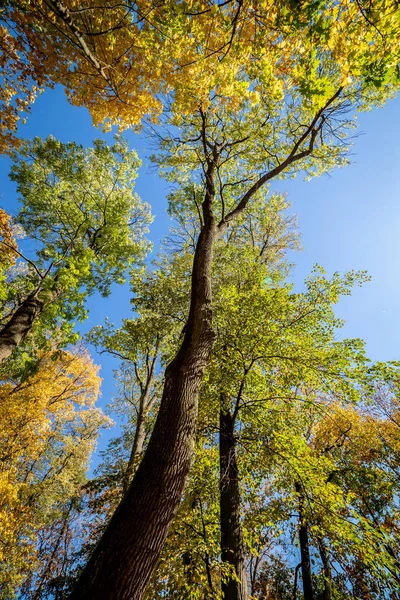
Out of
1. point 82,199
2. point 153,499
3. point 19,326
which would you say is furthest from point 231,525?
point 82,199

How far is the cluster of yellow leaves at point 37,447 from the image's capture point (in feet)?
32.0

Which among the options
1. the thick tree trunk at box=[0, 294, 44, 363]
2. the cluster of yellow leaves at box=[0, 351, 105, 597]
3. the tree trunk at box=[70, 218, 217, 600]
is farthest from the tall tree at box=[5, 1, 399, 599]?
the thick tree trunk at box=[0, 294, 44, 363]

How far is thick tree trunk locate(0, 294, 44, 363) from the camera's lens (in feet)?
20.0

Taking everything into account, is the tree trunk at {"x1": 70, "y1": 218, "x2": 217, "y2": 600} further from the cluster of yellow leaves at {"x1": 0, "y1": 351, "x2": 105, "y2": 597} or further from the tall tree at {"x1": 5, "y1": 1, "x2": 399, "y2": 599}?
the cluster of yellow leaves at {"x1": 0, "y1": 351, "x2": 105, "y2": 597}

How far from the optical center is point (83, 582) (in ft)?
5.19

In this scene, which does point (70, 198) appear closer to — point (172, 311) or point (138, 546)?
point (172, 311)

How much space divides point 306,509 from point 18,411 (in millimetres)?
10326

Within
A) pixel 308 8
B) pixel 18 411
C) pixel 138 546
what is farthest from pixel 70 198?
pixel 138 546

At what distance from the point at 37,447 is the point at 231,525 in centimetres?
927

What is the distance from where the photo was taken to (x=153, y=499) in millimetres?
1965

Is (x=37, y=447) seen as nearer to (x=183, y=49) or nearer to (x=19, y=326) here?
(x=19, y=326)

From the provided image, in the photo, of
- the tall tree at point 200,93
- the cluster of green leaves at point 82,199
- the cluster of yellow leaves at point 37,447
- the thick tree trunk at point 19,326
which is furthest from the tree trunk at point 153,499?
the cluster of green leaves at point 82,199

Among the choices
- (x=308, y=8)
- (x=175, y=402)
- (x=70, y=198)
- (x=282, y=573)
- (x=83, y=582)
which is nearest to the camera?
(x=83, y=582)

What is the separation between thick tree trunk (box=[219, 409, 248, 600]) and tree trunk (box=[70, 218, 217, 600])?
8.50 feet
